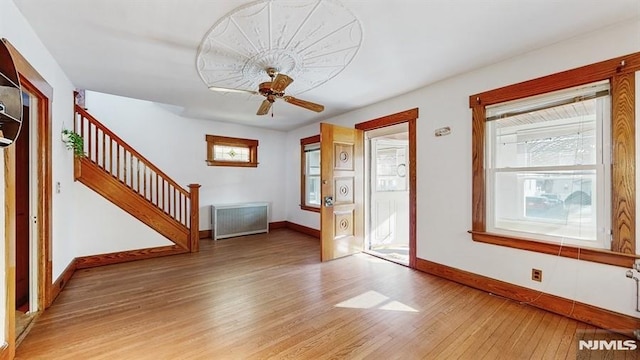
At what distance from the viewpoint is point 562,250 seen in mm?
2301

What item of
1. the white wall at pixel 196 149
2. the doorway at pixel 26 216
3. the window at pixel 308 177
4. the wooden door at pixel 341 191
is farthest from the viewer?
the window at pixel 308 177

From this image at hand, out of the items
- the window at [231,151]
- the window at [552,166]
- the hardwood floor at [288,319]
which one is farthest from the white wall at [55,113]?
the window at [552,166]

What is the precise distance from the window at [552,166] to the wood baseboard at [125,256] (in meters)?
4.36

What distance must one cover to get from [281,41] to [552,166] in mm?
2659

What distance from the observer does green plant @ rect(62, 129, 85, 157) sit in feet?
9.63

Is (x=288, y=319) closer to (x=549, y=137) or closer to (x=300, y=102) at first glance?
(x=300, y=102)

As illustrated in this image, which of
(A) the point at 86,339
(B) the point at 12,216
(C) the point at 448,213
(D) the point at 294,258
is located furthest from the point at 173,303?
(C) the point at 448,213

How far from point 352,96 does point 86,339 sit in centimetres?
366

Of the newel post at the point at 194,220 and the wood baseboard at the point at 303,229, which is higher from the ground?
the newel post at the point at 194,220

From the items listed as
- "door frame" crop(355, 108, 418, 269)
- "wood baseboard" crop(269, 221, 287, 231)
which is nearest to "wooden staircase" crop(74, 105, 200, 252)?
→ "wood baseboard" crop(269, 221, 287, 231)

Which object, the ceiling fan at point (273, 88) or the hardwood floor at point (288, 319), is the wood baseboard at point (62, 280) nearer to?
the hardwood floor at point (288, 319)

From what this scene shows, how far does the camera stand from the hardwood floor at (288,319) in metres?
1.82

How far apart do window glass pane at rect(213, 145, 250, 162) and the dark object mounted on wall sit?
156 inches

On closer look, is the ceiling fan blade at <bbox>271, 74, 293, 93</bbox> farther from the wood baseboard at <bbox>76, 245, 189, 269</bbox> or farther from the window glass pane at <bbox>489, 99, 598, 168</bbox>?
the wood baseboard at <bbox>76, 245, 189, 269</bbox>
